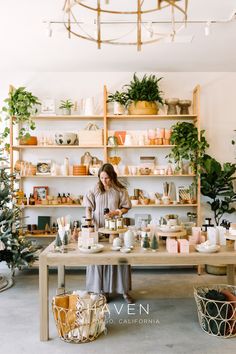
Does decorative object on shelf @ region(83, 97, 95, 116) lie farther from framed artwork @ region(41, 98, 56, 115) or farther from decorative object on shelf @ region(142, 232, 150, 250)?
decorative object on shelf @ region(142, 232, 150, 250)

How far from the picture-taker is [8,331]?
313 centimetres

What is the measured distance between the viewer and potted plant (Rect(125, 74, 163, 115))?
5004 millimetres

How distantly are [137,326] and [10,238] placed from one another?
1.86 m

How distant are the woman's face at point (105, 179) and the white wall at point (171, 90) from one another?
5.11 ft

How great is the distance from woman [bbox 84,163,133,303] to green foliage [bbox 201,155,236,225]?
5.53 ft

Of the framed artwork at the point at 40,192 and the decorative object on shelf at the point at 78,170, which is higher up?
the decorative object on shelf at the point at 78,170

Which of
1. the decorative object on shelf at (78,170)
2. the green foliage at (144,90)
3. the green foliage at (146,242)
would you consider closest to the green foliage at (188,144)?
the green foliage at (144,90)

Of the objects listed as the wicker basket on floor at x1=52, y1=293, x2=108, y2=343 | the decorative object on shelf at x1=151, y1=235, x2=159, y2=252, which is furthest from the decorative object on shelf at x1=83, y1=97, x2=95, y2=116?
the wicker basket on floor at x1=52, y1=293, x2=108, y2=343

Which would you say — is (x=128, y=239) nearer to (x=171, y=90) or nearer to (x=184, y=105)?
(x=184, y=105)

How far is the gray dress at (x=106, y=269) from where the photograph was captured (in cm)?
365

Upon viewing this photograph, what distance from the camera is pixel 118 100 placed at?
16.6 ft

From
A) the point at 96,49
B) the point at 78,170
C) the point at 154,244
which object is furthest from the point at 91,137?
the point at 154,244

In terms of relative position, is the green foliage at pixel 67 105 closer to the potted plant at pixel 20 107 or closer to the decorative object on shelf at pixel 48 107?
the decorative object on shelf at pixel 48 107

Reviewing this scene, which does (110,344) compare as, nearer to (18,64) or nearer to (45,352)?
(45,352)
